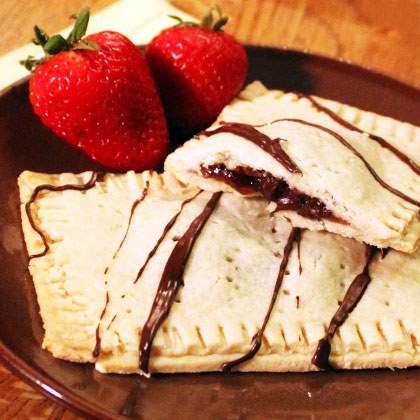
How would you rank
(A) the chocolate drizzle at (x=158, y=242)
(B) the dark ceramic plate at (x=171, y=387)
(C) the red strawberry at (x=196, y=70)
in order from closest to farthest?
(B) the dark ceramic plate at (x=171, y=387)
(A) the chocolate drizzle at (x=158, y=242)
(C) the red strawberry at (x=196, y=70)

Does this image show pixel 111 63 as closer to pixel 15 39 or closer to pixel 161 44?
pixel 161 44

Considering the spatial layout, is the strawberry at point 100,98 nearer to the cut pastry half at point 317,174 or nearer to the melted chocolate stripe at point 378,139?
the cut pastry half at point 317,174

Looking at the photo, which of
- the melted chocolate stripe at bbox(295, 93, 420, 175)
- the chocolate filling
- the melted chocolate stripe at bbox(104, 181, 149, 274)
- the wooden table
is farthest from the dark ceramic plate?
the wooden table

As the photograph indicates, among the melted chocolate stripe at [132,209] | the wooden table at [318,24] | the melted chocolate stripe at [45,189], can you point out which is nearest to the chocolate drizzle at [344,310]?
the melted chocolate stripe at [132,209]

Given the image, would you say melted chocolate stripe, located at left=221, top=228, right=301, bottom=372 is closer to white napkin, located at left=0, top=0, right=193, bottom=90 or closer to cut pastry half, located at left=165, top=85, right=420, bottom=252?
cut pastry half, located at left=165, top=85, right=420, bottom=252

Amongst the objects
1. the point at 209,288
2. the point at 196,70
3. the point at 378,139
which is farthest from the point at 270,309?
the point at 196,70

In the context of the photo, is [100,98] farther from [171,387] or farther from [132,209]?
[171,387]
